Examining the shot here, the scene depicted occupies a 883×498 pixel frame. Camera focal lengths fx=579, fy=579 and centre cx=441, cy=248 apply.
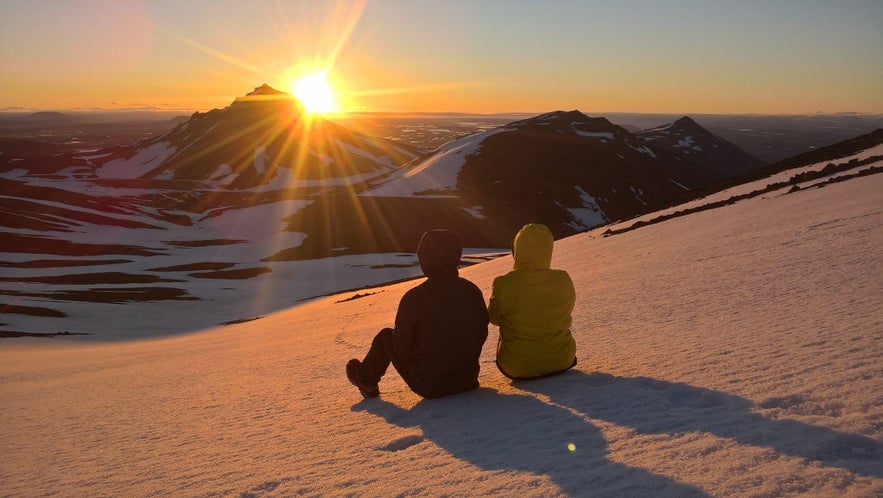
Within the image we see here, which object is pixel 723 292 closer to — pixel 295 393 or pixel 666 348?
pixel 666 348

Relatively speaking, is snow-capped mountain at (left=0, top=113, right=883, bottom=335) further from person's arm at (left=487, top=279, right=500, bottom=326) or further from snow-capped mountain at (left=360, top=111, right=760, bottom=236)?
person's arm at (left=487, top=279, right=500, bottom=326)

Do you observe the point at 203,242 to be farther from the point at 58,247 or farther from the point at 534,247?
the point at 534,247

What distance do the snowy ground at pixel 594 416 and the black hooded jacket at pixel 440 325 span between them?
287 mm

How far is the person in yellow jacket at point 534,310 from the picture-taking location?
5.75 metres

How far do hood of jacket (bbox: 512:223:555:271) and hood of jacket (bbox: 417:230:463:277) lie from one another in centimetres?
64

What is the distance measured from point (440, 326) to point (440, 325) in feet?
0.03

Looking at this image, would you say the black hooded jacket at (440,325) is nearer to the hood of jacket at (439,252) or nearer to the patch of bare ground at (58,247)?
the hood of jacket at (439,252)

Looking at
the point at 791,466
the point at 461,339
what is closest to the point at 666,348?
the point at 461,339

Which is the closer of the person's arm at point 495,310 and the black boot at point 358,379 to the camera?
the person's arm at point 495,310

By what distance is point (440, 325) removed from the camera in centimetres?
566

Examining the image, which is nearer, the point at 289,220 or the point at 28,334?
the point at 28,334

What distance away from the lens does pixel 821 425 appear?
139 inches

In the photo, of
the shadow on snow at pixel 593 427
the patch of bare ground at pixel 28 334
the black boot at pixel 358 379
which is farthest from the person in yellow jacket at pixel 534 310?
the patch of bare ground at pixel 28 334

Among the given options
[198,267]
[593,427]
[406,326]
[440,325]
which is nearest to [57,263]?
[198,267]
